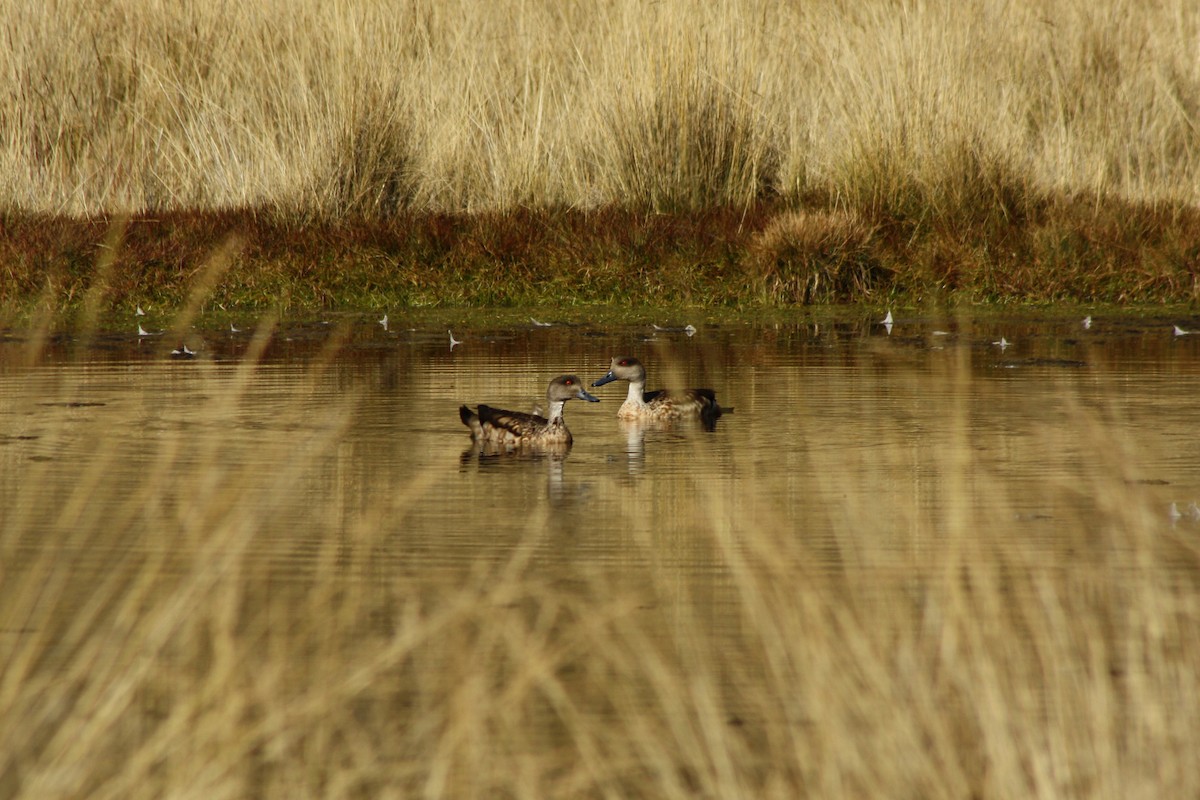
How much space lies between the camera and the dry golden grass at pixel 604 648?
4898mm

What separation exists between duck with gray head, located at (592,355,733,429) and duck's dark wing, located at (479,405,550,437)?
1064 mm

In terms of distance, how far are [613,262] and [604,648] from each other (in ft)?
44.6

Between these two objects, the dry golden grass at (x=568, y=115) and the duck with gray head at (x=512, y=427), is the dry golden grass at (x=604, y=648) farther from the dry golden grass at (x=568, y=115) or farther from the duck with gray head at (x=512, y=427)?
the dry golden grass at (x=568, y=115)

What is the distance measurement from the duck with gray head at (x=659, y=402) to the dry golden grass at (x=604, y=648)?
239cm

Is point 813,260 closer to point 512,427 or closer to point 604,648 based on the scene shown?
point 512,427

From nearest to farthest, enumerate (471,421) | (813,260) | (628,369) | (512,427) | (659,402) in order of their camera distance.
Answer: (512,427) → (471,421) → (659,402) → (628,369) → (813,260)

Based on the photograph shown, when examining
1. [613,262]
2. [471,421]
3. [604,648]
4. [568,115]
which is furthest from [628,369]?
[568,115]

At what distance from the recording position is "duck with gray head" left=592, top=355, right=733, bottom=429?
1191 cm

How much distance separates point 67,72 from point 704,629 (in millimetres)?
16963

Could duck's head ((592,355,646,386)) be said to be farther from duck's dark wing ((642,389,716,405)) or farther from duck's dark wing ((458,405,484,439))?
duck's dark wing ((458,405,484,439))


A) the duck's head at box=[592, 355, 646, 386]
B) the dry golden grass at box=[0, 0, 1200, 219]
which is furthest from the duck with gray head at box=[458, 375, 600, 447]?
the dry golden grass at box=[0, 0, 1200, 219]

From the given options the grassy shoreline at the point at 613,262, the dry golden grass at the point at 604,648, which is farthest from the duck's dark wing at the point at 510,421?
the grassy shoreline at the point at 613,262

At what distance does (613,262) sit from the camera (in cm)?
1909

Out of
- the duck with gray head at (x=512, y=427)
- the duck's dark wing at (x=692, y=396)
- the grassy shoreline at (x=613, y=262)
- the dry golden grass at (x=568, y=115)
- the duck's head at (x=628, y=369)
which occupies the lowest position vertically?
the duck with gray head at (x=512, y=427)
